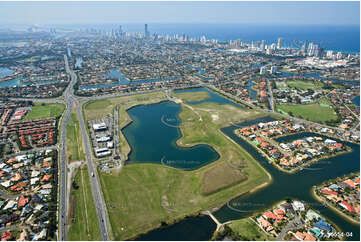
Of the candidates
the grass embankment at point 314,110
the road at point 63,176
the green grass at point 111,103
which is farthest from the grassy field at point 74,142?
the grass embankment at point 314,110

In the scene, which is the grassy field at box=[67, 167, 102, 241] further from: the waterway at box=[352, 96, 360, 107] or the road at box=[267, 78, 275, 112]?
the waterway at box=[352, 96, 360, 107]

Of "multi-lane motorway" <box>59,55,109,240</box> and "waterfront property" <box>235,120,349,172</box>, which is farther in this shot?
"waterfront property" <box>235,120,349,172</box>

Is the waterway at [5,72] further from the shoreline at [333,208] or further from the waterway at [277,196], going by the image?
the shoreline at [333,208]

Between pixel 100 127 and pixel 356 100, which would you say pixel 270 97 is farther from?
pixel 100 127

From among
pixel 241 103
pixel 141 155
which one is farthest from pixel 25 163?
pixel 241 103

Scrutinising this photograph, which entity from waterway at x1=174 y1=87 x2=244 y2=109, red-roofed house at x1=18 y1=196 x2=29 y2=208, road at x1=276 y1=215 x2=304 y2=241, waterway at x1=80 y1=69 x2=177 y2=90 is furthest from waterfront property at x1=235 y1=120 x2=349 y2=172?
waterway at x1=80 y1=69 x2=177 y2=90
